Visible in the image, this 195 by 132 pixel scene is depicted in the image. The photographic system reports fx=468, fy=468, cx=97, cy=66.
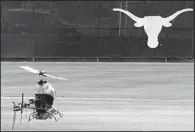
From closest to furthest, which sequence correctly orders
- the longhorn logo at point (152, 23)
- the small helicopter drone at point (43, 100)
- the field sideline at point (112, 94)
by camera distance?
the small helicopter drone at point (43, 100), the field sideline at point (112, 94), the longhorn logo at point (152, 23)

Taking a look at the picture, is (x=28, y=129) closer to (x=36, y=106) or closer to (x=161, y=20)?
(x=36, y=106)

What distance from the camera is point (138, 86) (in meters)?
9.20

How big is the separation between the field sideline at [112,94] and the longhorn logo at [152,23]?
1.96ft

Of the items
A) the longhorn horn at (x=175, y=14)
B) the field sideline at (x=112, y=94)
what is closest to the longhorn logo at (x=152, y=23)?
the longhorn horn at (x=175, y=14)

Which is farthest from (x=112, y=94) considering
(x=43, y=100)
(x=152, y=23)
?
(x=43, y=100)

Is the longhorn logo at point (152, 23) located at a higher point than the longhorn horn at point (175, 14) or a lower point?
lower

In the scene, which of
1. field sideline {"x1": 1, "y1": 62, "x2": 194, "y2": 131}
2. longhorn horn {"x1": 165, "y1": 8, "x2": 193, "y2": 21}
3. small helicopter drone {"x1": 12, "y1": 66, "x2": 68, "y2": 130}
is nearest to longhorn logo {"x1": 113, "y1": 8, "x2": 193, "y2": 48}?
longhorn horn {"x1": 165, "y1": 8, "x2": 193, "y2": 21}

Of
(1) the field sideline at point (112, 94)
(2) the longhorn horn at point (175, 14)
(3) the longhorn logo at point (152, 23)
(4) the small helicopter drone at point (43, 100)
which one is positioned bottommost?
(1) the field sideline at point (112, 94)

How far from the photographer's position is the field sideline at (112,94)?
4.44 m

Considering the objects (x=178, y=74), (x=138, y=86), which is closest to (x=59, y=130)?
(x=138, y=86)

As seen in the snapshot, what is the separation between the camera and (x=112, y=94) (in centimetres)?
767

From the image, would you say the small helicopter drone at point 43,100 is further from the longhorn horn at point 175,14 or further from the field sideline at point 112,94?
the longhorn horn at point 175,14

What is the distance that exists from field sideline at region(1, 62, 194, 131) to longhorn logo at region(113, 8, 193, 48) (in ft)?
1.96

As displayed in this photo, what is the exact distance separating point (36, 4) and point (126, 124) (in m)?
6.67
